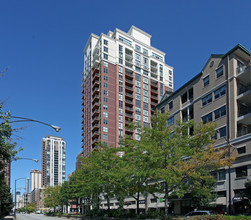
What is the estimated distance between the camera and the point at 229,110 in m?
Answer: 37.4

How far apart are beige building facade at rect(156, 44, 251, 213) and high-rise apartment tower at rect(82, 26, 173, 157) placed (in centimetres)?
5141

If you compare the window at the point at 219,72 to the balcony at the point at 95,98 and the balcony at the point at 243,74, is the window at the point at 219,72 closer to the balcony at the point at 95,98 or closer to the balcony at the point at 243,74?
the balcony at the point at 243,74

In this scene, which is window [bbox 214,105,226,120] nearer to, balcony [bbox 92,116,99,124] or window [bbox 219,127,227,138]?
window [bbox 219,127,227,138]

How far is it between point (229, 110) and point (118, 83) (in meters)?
64.8

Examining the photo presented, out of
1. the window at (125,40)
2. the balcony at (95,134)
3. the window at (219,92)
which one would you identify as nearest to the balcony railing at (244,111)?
the window at (219,92)

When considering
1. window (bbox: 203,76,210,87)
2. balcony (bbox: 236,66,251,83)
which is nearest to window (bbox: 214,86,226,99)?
balcony (bbox: 236,66,251,83)

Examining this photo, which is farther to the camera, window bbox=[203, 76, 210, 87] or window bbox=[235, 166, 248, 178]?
window bbox=[203, 76, 210, 87]

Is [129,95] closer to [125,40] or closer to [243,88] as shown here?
[125,40]

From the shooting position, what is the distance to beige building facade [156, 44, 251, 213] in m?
33.7

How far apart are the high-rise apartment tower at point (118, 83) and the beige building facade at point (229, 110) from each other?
51.4 m

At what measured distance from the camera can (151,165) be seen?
83.8 ft

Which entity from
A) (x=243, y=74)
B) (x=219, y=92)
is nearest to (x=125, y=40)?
(x=219, y=92)

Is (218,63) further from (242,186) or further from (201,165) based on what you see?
(201,165)

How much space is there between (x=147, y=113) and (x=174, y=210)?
196 feet
